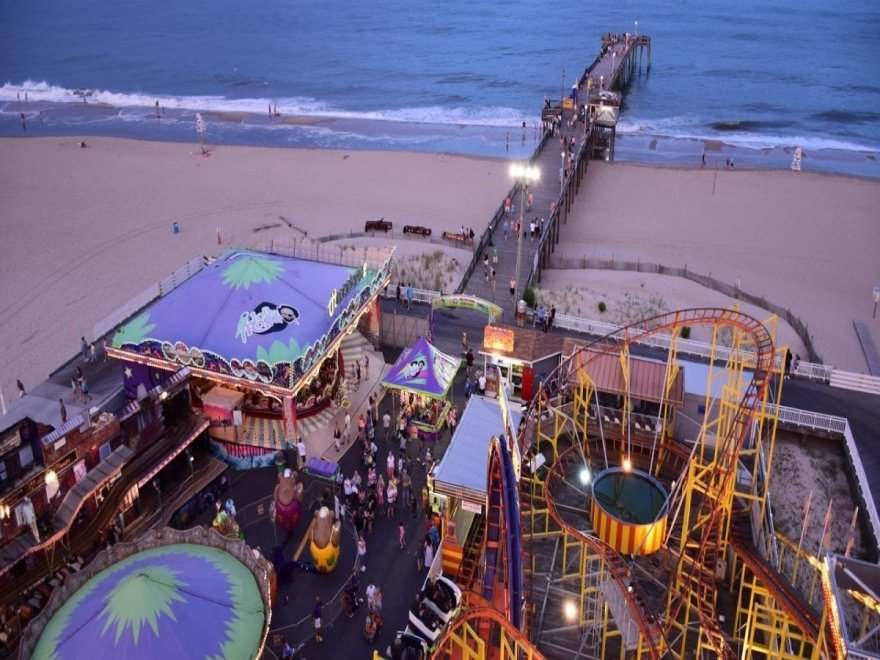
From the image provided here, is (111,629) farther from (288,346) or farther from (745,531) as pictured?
(745,531)

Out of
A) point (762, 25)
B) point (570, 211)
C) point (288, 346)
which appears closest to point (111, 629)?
point (288, 346)

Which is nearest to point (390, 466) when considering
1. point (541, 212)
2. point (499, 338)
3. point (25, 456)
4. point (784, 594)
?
point (499, 338)

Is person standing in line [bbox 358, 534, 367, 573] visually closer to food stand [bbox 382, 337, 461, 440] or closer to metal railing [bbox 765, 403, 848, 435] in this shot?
food stand [bbox 382, 337, 461, 440]

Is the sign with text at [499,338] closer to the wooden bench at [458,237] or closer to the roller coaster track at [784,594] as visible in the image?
the roller coaster track at [784,594]

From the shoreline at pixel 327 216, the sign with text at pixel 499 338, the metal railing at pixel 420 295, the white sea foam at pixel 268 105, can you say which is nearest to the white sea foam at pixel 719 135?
the white sea foam at pixel 268 105

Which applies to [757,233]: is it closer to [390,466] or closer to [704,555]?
[390,466]
